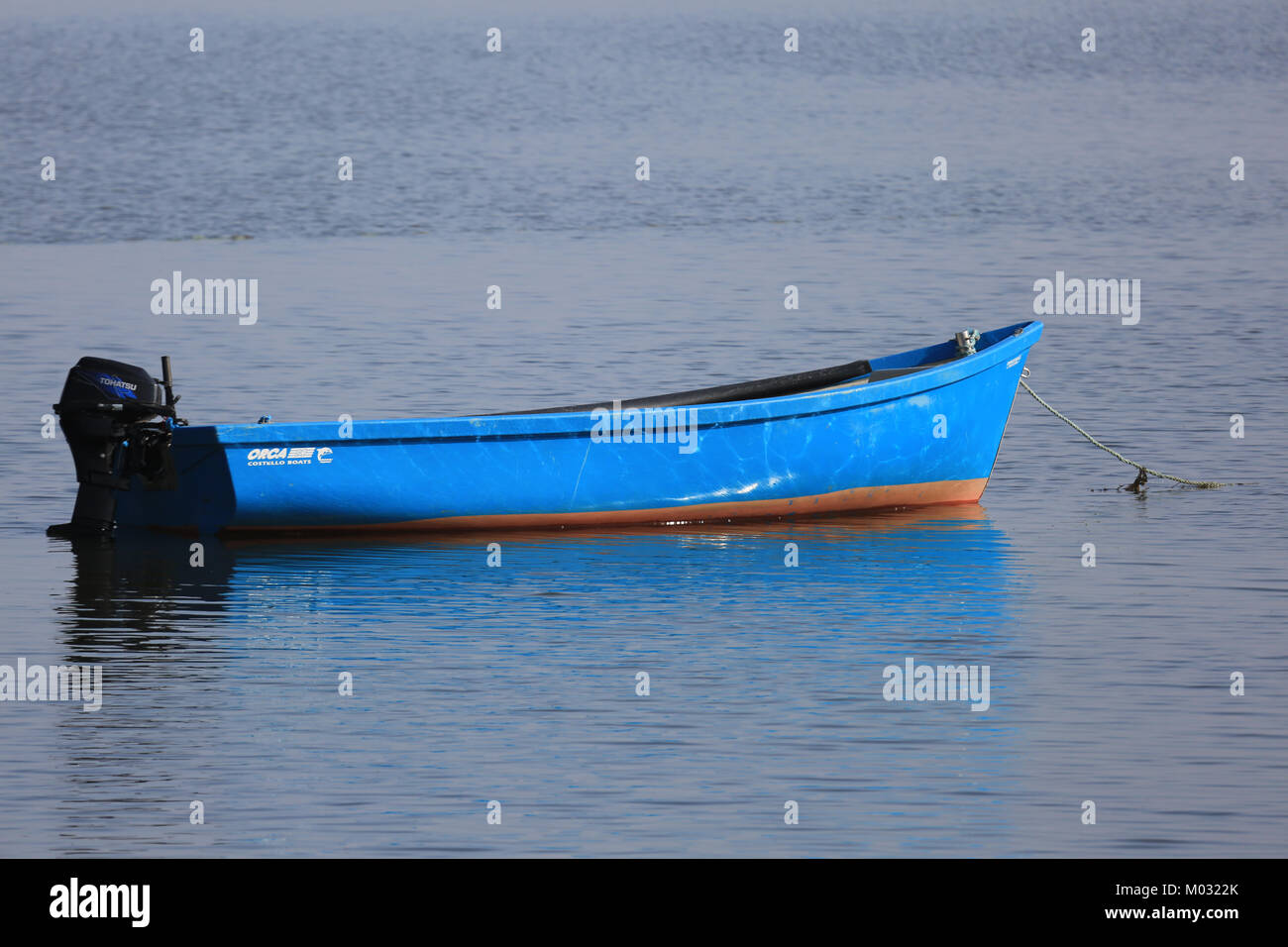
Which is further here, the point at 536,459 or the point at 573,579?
the point at 536,459

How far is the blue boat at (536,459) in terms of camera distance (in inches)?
549

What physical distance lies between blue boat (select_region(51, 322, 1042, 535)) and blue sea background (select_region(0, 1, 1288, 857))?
0.97 ft

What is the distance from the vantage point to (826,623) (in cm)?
1203

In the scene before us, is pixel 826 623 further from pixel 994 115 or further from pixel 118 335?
pixel 994 115

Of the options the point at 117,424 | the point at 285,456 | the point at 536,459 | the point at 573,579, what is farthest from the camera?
the point at 536,459

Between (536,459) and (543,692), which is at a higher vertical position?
(536,459)

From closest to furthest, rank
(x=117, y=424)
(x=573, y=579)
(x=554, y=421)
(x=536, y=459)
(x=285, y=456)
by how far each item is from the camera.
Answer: (x=573, y=579), (x=117, y=424), (x=285, y=456), (x=554, y=421), (x=536, y=459)

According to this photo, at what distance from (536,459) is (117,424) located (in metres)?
2.82

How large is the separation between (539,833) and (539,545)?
6.15 metres

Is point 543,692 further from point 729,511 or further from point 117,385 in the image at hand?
point 729,511

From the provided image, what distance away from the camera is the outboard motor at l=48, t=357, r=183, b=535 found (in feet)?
44.7

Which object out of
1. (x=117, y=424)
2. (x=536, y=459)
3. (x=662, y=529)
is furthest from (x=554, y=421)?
(x=117, y=424)

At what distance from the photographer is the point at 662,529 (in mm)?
15086

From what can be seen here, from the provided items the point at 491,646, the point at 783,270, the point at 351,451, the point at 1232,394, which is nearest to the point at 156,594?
the point at 351,451
